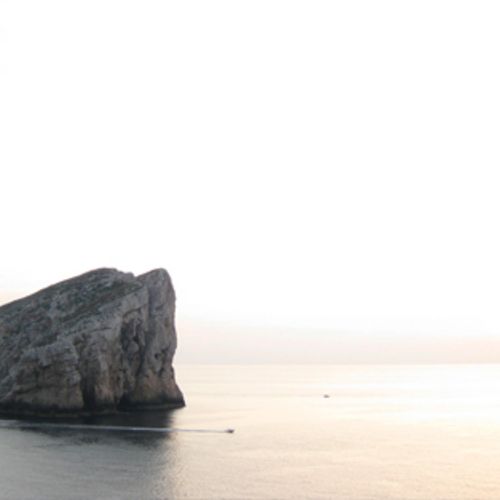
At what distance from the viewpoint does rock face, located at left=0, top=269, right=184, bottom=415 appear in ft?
357

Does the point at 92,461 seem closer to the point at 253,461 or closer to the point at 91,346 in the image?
the point at 253,461

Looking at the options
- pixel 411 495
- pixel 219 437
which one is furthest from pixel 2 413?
pixel 411 495

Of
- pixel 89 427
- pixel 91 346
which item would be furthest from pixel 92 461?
→ pixel 91 346

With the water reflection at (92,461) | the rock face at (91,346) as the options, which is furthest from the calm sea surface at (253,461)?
the rock face at (91,346)

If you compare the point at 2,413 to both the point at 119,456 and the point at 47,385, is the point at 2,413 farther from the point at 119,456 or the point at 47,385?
the point at 119,456

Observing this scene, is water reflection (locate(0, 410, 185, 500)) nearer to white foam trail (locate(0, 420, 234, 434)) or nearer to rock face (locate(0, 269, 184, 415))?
white foam trail (locate(0, 420, 234, 434))

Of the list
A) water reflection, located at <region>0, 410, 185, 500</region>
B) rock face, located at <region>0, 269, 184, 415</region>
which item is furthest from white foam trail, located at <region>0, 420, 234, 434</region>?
rock face, located at <region>0, 269, 184, 415</region>

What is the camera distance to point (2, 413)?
108750mm

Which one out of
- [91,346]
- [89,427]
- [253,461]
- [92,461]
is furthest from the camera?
[91,346]

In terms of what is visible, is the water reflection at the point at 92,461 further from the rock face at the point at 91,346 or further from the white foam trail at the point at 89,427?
the rock face at the point at 91,346

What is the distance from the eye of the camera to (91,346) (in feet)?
372

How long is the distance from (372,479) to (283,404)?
10844cm

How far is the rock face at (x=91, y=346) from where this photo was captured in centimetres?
10875

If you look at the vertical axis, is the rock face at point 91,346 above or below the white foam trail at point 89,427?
above
